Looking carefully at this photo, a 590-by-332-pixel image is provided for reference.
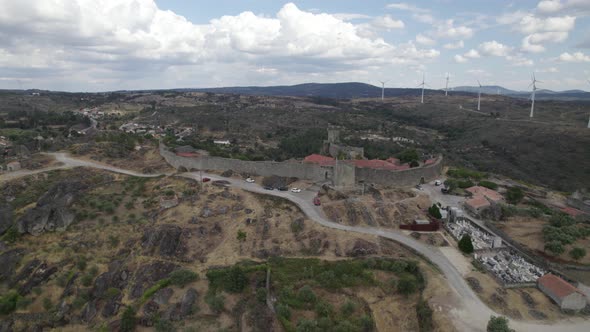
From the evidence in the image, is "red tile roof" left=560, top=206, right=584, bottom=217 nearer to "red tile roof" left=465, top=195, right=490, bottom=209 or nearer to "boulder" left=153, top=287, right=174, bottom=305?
"red tile roof" left=465, top=195, right=490, bottom=209

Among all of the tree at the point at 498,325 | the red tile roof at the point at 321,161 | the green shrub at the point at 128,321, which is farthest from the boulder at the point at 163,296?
the red tile roof at the point at 321,161

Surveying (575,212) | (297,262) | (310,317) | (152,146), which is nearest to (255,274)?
(297,262)

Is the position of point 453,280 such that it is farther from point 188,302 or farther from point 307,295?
point 188,302

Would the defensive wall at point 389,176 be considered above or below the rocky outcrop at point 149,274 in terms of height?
above

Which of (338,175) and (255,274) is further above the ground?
(338,175)

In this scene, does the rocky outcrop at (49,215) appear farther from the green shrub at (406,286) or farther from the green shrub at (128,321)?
the green shrub at (406,286)

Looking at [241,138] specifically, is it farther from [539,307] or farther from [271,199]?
[539,307]
